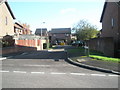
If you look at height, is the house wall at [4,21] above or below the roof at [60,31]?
below

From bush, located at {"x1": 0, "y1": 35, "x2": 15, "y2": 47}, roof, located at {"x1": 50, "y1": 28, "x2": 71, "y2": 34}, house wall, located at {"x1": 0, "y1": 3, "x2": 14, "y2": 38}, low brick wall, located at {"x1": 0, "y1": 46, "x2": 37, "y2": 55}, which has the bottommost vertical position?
low brick wall, located at {"x1": 0, "y1": 46, "x2": 37, "y2": 55}

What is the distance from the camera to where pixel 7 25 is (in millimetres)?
34219

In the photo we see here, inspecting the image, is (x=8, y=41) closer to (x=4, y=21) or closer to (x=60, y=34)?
(x=4, y=21)

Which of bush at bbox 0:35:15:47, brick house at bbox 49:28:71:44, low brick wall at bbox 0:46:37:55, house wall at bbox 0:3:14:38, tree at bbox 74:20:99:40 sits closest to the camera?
low brick wall at bbox 0:46:37:55

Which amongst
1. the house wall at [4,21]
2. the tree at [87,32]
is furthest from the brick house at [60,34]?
the house wall at [4,21]

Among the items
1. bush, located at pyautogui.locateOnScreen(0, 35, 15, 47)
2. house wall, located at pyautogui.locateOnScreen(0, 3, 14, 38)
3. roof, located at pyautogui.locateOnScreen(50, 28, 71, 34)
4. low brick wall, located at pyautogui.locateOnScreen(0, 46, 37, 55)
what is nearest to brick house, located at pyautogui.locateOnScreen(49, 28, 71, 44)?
roof, located at pyautogui.locateOnScreen(50, 28, 71, 34)

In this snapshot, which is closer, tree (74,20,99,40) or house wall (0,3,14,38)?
house wall (0,3,14,38)

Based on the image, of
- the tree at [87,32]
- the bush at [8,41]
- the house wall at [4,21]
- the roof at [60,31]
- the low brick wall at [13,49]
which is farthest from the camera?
the roof at [60,31]

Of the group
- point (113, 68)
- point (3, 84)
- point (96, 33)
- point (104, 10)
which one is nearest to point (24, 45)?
point (104, 10)

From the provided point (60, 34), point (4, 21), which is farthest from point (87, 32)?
point (60, 34)

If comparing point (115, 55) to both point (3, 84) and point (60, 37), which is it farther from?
point (60, 37)

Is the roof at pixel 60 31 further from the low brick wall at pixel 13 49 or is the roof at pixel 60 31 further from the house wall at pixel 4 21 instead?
the low brick wall at pixel 13 49

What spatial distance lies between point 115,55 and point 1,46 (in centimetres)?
1362

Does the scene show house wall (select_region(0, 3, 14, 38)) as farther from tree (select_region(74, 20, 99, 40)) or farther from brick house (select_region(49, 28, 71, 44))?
brick house (select_region(49, 28, 71, 44))
